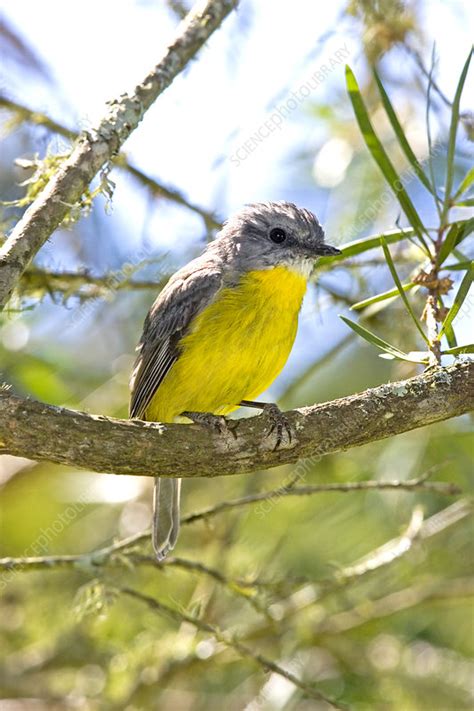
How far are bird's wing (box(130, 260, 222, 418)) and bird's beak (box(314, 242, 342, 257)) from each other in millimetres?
482

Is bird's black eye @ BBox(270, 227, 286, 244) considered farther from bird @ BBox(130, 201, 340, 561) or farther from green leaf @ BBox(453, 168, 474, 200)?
green leaf @ BBox(453, 168, 474, 200)

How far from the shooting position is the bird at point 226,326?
13.1 feet

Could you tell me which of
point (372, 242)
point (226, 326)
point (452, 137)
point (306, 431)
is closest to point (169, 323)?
point (226, 326)

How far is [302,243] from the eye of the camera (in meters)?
4.20

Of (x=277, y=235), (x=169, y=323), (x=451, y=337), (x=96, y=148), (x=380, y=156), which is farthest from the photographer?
(x=277, y=235)

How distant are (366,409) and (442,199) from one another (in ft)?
3.06

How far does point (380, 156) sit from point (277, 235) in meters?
1.27

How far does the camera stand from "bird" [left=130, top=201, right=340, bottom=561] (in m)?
3.99

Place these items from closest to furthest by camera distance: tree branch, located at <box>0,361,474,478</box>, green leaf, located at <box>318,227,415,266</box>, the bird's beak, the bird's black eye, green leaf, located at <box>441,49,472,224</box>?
tree branch, located at <box>0,361,474,478</box>
green leaf, located at <box>441,49,472,224</box>
green leaf, located at <box>318,227,415,266</box>
the bird's beak
the bird's black eye

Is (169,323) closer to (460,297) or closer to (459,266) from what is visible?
(459,266)

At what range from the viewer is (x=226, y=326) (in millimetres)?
4016

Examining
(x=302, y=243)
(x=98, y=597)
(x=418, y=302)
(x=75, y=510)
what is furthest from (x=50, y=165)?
(x=75, y=510)

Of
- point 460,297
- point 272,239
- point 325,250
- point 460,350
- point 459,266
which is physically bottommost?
point 460,350

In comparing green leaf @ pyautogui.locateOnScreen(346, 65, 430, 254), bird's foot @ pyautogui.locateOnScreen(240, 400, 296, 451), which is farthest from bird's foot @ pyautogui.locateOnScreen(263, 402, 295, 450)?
green leaf @ pyautogui.locateOnScreen(346, 65, 430, 254)
